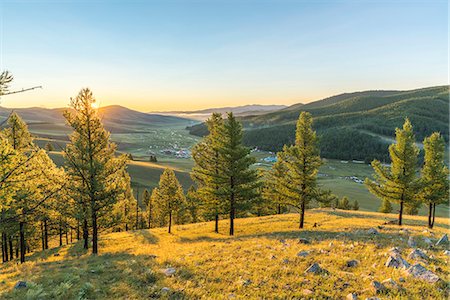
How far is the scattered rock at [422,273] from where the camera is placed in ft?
30.4

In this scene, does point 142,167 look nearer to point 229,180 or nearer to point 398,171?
point 229,180

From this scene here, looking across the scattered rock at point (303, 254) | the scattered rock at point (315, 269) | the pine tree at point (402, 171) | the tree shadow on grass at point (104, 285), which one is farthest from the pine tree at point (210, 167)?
the pine tree at point (402, 171)

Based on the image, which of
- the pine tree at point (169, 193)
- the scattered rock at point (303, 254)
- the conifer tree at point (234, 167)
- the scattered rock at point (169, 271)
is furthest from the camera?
the pine tree at point (169, 193)

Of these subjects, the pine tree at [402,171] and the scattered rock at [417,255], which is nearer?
the scattered rock at [417,255]

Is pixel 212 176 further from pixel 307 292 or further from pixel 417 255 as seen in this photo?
pixel 307 292

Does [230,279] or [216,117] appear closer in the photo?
[230,279]

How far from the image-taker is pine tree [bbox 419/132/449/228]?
2880 centimetres

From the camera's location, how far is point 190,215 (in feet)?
196

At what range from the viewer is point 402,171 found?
1131 inches

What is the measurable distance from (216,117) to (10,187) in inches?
857

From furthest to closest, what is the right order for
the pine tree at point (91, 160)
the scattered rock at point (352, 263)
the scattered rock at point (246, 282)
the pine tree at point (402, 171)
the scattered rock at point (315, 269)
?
1. the pine tree at point (402, 171)
2. the pine tree at point (91, 160)
3. the scattered rock at point (352, 263)
4. the scattered rock at point (315, 269)
5. the scattered rock at point (246, 282)

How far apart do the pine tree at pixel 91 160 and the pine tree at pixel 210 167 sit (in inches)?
357

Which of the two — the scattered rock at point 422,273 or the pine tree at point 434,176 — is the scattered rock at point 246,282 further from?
the pine tree at point 434,176

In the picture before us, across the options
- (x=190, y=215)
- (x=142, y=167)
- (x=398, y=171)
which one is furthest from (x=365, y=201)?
(x=142, y=167)
